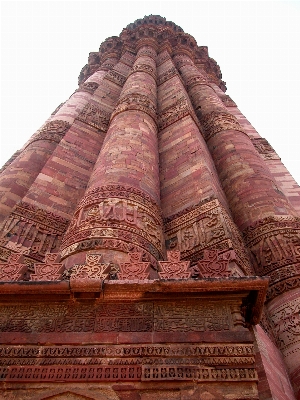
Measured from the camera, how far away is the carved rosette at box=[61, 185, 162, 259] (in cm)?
548

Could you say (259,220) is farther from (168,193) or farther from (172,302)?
(172,302)

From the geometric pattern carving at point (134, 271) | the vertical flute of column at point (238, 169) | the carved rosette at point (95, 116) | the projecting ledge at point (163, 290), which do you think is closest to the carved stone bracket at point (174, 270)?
the geometric pattern carving at point (134, 271)

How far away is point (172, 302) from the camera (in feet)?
13.4

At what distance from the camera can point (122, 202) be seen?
636cm

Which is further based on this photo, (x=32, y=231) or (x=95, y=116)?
(x=95, y=116)

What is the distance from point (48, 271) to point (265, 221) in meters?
4.12

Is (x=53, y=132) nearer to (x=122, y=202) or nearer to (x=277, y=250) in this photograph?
(x=122, y=202)

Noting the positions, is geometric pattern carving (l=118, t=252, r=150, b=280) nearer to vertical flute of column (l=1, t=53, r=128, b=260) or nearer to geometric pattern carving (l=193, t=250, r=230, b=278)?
geometric pattern carving (l=193, t=250, r=230, b=278)

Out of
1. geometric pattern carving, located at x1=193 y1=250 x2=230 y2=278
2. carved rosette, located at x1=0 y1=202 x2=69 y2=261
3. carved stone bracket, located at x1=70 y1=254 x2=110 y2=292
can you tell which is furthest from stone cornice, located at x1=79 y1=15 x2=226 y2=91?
carved stone bracket, located at x1=70 y1=254 x2=110 y2=292

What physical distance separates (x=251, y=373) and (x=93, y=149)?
24.8 ft

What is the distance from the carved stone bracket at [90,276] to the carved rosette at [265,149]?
347 inches

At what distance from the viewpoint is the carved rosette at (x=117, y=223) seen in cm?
548

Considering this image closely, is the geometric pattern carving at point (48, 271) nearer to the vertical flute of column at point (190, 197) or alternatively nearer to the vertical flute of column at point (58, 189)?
the vertical flute of column at point (58, 189)

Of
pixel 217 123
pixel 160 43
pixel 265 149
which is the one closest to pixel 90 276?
pixel 217 123
